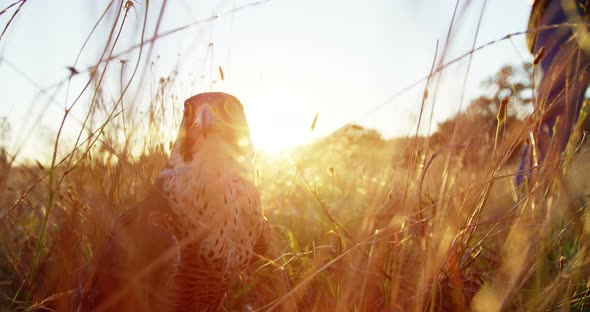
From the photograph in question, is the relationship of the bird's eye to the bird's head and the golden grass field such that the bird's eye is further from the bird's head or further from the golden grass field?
the golden grass field

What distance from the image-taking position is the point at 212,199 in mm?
2094

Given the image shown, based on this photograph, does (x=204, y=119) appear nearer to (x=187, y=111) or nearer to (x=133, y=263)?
(x=187, y=111)

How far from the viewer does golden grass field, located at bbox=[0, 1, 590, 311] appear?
4.89 feet

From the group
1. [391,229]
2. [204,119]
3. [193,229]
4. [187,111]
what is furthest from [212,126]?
[391,229]

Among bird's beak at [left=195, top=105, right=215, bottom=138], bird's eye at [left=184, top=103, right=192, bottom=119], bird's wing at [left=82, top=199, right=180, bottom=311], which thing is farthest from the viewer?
bird's eye at [left=184, top=103, right=192, bottom=119]

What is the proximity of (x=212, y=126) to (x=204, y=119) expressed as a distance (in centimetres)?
7

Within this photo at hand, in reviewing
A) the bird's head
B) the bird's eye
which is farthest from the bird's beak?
the bird's eye

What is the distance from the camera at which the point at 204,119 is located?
2.08m

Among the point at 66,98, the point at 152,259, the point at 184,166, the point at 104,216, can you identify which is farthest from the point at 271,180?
the point at 66,98

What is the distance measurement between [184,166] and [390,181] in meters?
1.16

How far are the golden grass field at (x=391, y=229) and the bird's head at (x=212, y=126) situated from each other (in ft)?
0.93

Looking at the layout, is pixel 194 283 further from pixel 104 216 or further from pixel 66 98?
pixel 66 98

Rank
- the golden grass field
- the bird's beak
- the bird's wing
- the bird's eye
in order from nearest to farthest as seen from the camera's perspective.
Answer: the golden grass field < the bird's wing < the bird's beak < the bird's eye

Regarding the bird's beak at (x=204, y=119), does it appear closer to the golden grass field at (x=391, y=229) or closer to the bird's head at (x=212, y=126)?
the bird's head at (x=212, y=126)
